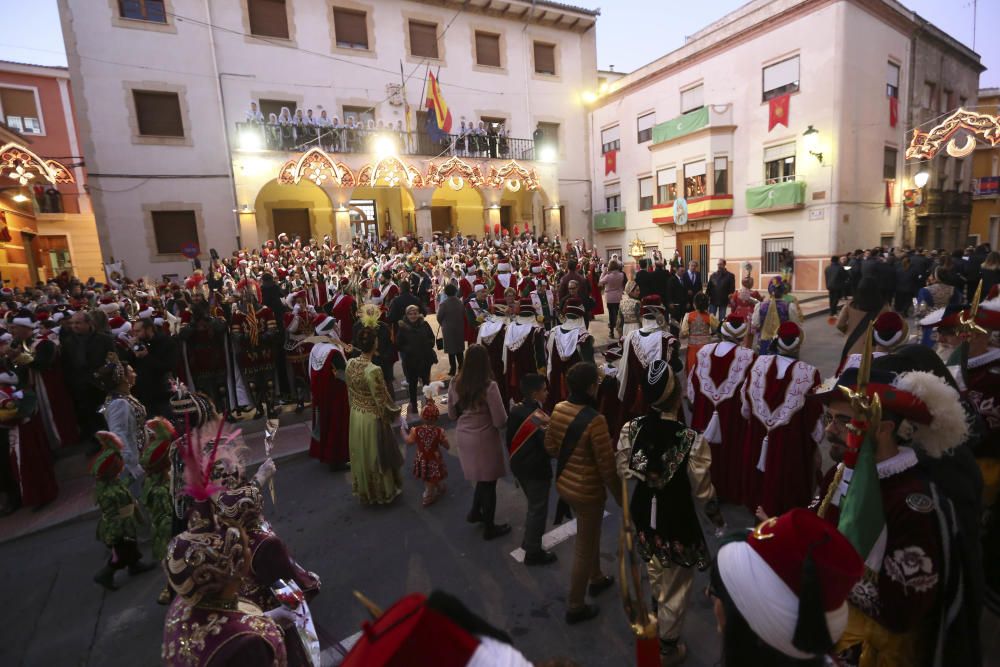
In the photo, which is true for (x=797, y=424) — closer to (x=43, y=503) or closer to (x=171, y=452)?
(x=171, y=452)

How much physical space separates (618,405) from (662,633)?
294 centimetres

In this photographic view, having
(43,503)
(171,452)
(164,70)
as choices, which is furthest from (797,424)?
(164,70)

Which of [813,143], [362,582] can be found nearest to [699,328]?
Answer: [362,582]

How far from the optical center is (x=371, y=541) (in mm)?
4352

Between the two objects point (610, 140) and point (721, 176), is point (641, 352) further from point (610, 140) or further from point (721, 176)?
point (610, 140)

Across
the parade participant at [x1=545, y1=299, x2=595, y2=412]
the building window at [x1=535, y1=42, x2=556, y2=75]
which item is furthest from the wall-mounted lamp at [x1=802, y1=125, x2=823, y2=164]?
the parade participant at [x1=545, y1=299, x2=595, y2=412]

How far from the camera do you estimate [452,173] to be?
1831 centimetres

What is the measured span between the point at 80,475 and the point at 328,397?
3337 millimetres

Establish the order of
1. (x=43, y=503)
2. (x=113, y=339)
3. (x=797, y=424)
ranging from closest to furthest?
(x=797, y=424) → (x=43, y=503) → (x=113, y=339)

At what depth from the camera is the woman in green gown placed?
477 centimetres

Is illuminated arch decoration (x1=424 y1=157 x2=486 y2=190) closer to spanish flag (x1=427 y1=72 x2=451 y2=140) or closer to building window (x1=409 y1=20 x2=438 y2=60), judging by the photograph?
spanish flag (x1=427 y1=72 x2=451 y2=140)

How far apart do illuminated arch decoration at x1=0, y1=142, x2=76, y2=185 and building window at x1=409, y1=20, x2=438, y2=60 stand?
1687 cm

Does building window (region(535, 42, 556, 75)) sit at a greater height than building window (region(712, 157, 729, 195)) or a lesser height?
greater

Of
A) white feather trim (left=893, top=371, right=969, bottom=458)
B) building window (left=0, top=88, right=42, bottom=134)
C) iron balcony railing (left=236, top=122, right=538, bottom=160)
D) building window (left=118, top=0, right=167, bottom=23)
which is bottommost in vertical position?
white feather trim (left=893, top=371, right=969, bottom=458)
